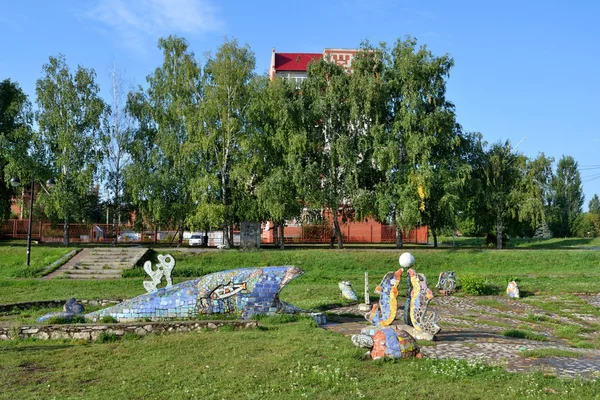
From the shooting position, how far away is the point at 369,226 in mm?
45844

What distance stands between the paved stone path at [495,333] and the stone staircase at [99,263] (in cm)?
1431

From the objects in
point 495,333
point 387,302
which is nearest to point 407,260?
point 387,302

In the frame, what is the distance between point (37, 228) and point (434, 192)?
29658 millimetres

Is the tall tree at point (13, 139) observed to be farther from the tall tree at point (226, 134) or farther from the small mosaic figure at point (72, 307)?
the small mosaic figure at point (72, 307)

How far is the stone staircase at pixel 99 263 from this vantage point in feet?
83.2

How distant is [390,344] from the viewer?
897cm

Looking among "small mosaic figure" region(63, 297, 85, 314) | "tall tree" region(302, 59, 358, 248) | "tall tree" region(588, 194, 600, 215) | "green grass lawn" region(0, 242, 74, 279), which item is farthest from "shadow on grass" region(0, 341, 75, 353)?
"tall tree" region(588, 194, 600, 215)

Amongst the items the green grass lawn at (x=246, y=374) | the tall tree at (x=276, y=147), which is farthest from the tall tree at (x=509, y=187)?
the green grass lawn at (x=246, y=374)

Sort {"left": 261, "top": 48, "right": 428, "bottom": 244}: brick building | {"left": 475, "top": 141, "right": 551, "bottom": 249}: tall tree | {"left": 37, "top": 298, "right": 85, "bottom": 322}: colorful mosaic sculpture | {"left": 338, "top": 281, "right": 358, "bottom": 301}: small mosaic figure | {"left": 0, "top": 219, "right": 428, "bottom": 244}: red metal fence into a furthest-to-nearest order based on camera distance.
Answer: {"left": 261, "top": 48, "right": 428, "bottom": 244}: brick building < {"left": 0, "top": 219, "right": 428, "bottom": 244}: red metal fence < {"left": 475, "top": 141, "right": 551, "bottom": 249}: tall tree < {"left": 338, "top": 281, "right": 358, "bottom": 301}: small mosaic figure < {"left": 37, "top": 298, "right": 85, "bottom": 322}: colorful mosaic sculpture

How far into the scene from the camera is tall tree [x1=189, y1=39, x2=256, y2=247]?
106 feet

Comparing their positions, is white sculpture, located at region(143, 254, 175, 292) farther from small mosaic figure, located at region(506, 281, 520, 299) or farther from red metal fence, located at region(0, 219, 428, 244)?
red metal fence, located at region(0, 219, 428, 244)

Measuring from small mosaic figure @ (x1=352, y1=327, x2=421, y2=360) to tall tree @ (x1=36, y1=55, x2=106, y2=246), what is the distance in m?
29.4

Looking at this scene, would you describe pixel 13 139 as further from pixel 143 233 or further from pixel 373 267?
pixel 373 267

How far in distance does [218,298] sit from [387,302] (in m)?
4.47
